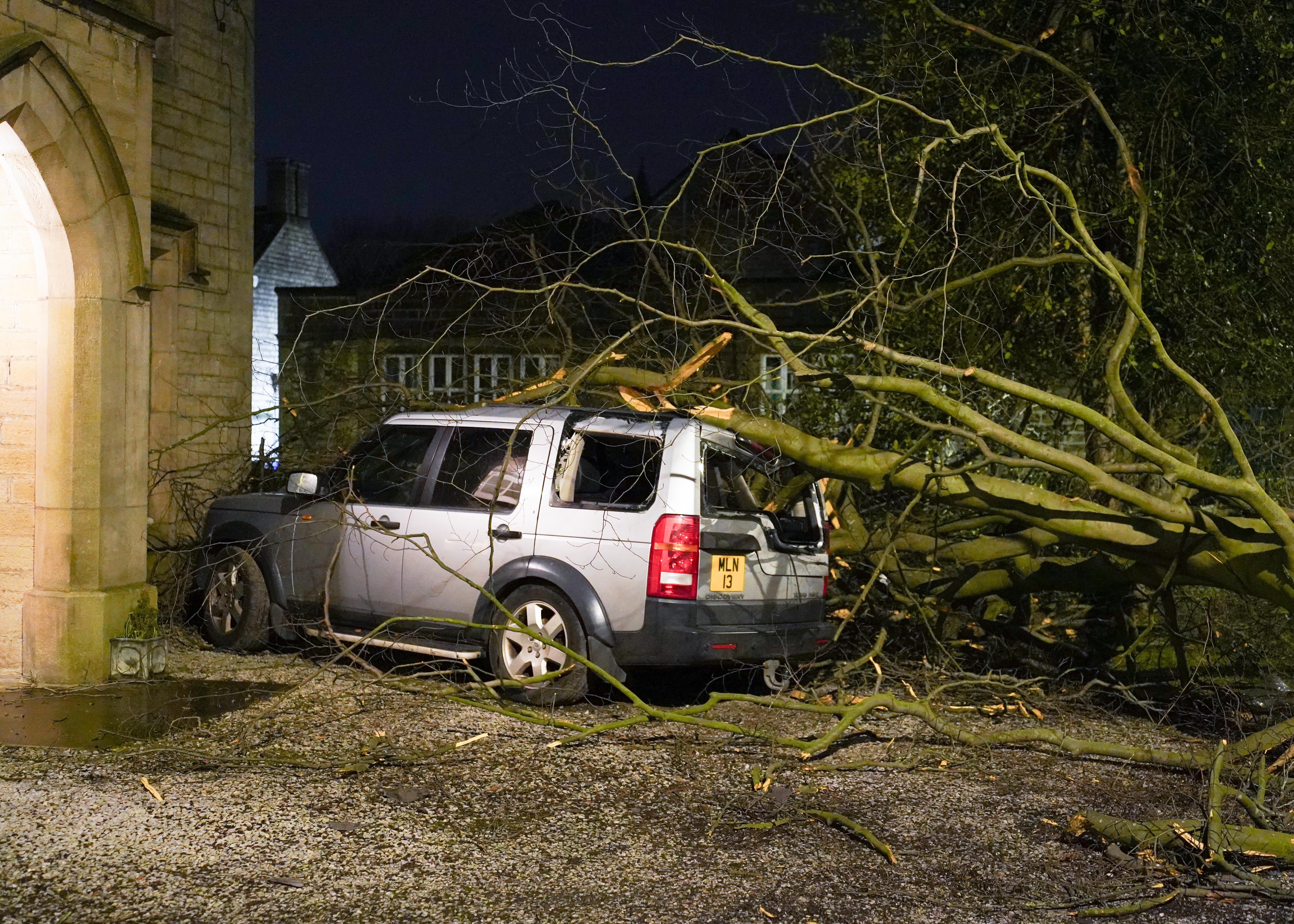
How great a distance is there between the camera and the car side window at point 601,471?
811cm

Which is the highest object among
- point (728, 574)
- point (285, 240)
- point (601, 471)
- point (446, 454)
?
point (285, 240)

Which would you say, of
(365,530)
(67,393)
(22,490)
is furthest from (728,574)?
(22,490)

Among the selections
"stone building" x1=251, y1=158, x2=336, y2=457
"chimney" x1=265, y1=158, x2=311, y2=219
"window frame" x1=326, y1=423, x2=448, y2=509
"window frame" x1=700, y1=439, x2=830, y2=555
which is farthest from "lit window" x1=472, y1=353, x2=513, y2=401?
"chimney" x1=265, y1=158, x2=311, y2=219

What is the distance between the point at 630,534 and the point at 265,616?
10.8 ft

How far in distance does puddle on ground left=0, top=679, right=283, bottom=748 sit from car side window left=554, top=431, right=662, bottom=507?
234 cm

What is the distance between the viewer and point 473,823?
225 inches

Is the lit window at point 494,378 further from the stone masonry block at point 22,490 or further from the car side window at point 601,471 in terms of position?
the stone masonry block at point 22,490

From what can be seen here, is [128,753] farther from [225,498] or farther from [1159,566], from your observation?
[1159,566]

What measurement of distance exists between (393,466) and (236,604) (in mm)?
1839

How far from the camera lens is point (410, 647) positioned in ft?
27.9

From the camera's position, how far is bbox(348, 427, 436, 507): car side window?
29.4ft

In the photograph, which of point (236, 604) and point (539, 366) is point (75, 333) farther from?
point (539, 366)

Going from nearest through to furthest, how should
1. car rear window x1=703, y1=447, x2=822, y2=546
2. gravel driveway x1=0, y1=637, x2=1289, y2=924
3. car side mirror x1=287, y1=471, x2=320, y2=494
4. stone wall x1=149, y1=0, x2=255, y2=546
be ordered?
1. gravel driveway x1=0, y1=637, x2=1289, y2=924
2. car rear window x1=703, y1=447, x2=822, y2=546
3. car side mirror x1=287, y1=471, x2=320, y2=494
4. stone wall x1=149, y1=0, x2=255, y2=546

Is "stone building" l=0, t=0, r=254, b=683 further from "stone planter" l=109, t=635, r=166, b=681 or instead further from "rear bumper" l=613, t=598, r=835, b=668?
"rear bumper" l=613, t=598, r=835, b=668
